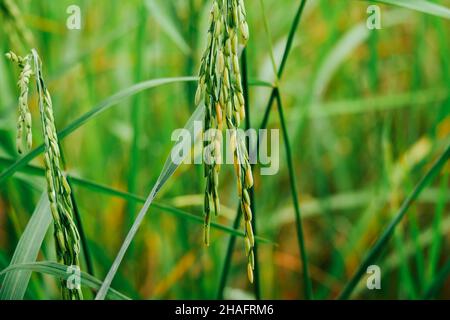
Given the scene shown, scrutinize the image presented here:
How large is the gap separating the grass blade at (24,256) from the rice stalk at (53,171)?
39mm

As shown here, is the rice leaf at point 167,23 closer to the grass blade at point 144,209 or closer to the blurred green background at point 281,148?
the blurred green background at point 281,148

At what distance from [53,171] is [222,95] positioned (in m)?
0.15

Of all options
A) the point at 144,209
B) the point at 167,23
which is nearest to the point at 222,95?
the point at 144,209

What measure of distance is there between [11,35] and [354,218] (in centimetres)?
85

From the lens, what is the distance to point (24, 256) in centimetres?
55

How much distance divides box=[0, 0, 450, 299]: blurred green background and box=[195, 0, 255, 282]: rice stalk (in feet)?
1.20

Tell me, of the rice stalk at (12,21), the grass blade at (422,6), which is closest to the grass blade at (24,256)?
the rice stalk at (12,21)

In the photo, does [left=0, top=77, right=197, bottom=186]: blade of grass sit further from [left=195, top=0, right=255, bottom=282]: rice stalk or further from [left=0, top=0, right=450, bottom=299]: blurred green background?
[left=0, top=0, right=450, bottom=299]: blurred green background

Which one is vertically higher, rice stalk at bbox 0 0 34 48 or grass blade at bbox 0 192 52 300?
rice stalk at bbox 0 0 34 48

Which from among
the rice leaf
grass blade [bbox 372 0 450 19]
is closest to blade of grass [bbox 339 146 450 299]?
grass blade [bbox 372 0 450 19]

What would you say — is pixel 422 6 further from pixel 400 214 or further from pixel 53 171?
pixel 53 171

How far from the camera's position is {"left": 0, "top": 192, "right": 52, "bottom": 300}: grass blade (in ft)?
1.78

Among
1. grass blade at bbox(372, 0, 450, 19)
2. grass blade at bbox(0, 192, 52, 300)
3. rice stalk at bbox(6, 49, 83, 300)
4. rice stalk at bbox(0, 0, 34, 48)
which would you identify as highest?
rice stalk at bbox(0, 0, 34, 48)
